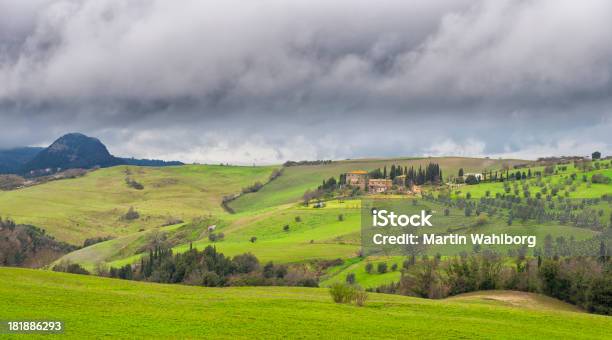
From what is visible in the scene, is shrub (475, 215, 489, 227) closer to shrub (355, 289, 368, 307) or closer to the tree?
the tree

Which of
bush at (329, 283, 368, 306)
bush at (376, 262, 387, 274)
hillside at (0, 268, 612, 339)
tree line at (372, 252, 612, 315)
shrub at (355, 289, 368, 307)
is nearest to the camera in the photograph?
hillside at (0, 268, 612, 339)

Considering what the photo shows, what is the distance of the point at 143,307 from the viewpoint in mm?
47750

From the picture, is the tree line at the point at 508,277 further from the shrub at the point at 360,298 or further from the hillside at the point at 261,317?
the shrub at the point at 360,298

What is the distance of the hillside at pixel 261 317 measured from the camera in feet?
130

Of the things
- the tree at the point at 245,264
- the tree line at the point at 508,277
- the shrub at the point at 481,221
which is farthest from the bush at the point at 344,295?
the shrub at the point at 481,221

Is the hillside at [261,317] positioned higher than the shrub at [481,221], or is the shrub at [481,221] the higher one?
the shrub at [481,221]

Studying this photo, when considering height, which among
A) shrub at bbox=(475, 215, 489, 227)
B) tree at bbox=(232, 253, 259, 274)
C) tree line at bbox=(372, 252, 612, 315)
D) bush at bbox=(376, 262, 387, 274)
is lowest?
bush at bbox=(376, 262, 387, 274)

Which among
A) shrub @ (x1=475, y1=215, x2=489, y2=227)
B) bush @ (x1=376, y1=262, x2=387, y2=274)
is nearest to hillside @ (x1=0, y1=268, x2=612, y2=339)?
shrub @ (x1=475, y1=215, x2=489, y2=227)

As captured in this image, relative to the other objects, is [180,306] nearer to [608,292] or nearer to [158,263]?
[608,292]

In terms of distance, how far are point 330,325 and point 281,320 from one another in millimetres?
3823

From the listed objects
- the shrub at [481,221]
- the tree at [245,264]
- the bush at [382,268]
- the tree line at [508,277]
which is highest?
the shrub at [481,221]

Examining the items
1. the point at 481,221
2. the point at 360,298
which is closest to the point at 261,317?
the point at 360,298

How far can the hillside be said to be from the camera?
39531 mm

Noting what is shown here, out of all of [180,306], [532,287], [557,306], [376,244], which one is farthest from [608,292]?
[376,244]
